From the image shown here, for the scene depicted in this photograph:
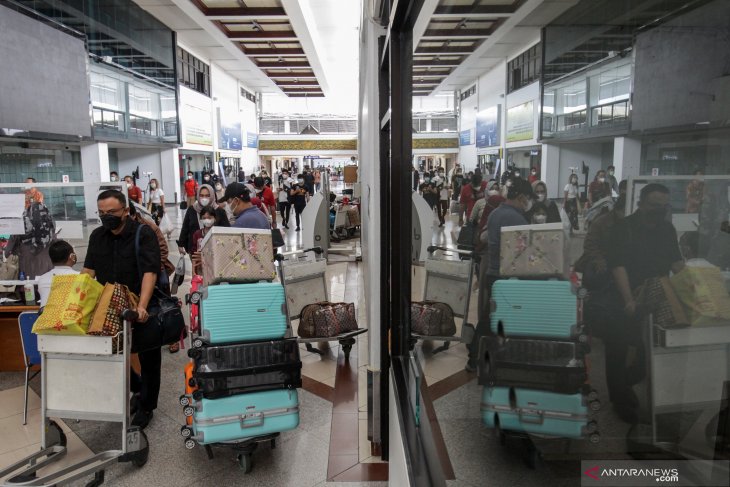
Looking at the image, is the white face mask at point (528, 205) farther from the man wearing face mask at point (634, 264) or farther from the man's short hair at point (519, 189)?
the man wearing face mask at point (634, 264)

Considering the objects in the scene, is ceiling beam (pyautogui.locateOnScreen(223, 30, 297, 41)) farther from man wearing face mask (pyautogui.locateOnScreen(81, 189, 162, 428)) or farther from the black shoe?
the black shoe

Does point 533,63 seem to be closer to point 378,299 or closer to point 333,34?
point 378,299

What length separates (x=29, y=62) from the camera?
1220cm

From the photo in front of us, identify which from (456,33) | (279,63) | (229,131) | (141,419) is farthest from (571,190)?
(229,131)

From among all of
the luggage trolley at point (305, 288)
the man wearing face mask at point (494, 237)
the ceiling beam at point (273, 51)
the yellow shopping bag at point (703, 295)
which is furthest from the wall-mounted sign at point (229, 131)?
the yellow shopping bag at point (703, 295)

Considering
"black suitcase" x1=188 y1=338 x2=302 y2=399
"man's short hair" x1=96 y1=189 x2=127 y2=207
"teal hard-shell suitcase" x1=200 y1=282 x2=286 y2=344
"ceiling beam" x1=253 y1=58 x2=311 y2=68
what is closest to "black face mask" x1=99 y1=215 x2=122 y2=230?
"man's short hair" x1=96 y1=189 x2=127 y2=207

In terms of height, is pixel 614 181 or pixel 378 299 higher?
pixel 614 181

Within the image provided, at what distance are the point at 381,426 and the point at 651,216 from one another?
2926mm

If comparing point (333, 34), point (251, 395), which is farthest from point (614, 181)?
point (333, 34)

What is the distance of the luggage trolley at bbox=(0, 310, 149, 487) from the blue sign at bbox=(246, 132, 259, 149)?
33.8 meters

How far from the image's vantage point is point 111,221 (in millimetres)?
→ 3459

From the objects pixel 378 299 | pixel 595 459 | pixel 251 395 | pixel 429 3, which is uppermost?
pixel 429 3

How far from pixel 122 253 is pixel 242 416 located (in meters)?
1.46

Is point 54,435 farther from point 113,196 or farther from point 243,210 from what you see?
point 243,210
